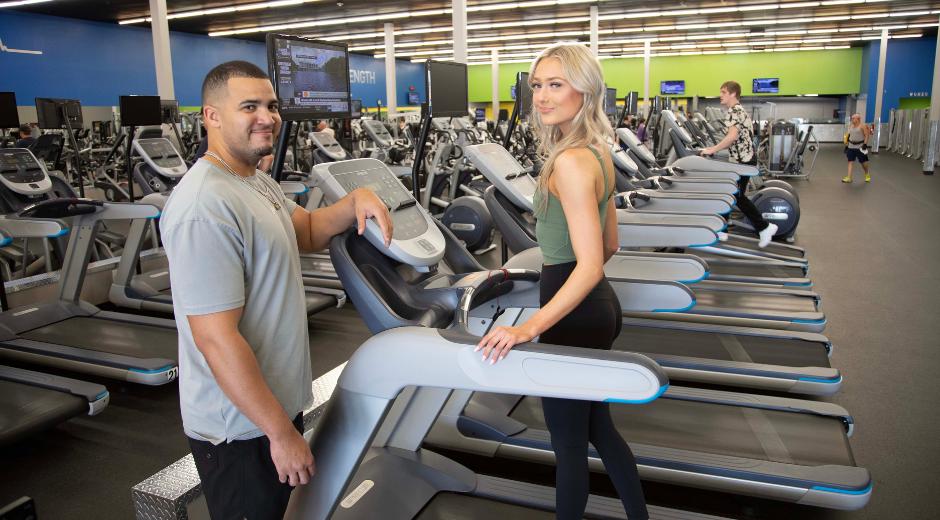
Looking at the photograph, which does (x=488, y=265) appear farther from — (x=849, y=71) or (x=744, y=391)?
(x=849, y=71)

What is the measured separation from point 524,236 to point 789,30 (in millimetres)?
20344

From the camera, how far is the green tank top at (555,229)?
1.75m

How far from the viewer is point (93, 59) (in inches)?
611

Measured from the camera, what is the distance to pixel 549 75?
5.57 ft

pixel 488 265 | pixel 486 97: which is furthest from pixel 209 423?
pixel 486 97

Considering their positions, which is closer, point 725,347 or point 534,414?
point 534,414

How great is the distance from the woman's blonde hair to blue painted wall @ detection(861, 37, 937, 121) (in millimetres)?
26569

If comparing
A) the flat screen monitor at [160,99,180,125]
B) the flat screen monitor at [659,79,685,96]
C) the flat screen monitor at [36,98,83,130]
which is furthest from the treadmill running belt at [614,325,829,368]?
the flat screen monitor at [659,79,685,96]

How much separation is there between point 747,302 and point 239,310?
3.93m

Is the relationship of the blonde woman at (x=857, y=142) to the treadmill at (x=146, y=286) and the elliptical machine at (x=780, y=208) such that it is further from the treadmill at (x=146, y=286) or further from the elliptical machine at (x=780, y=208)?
the treadmill at (x=146, y=286)

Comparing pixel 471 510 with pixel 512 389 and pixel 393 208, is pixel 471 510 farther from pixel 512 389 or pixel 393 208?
pixel 393 208

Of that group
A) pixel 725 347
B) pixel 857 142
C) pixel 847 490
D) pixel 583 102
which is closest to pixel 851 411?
pixel 725 347

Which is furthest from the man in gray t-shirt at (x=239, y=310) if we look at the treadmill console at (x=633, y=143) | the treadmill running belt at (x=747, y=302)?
the treadmill console at (x=633, y=143)

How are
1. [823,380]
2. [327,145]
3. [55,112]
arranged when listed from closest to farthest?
[823,380], [55,112], [327,145]
